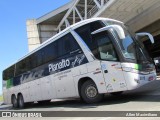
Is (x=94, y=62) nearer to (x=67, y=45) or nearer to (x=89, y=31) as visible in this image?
(x=89, y=31)

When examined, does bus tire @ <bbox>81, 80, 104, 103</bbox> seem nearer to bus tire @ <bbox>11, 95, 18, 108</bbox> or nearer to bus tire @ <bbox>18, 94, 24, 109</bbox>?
bus tire @ <bbox>18, 94, 24, 109</bbox>

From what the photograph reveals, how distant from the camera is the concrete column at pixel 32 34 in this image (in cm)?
4205

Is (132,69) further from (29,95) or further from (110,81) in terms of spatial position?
(29,95)

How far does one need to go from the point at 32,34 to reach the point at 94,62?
105 ft

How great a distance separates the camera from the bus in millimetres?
11312

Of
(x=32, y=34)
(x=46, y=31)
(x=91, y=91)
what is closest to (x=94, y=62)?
(x=91, y=91)

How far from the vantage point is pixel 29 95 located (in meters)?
18.1

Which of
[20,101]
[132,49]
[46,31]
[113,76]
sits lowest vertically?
[113,76]

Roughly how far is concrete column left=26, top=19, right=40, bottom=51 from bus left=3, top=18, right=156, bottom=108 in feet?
86.7

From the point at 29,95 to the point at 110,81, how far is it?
7.67 meters

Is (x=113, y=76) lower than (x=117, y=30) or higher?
lower

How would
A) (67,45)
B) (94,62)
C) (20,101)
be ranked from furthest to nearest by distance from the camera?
1. (20,101)
2. (67,45)
3. (94,62)

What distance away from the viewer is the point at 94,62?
1202 centimetres

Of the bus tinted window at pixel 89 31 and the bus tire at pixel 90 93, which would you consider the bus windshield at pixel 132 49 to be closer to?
the bus tinted window at pixel 89 31
